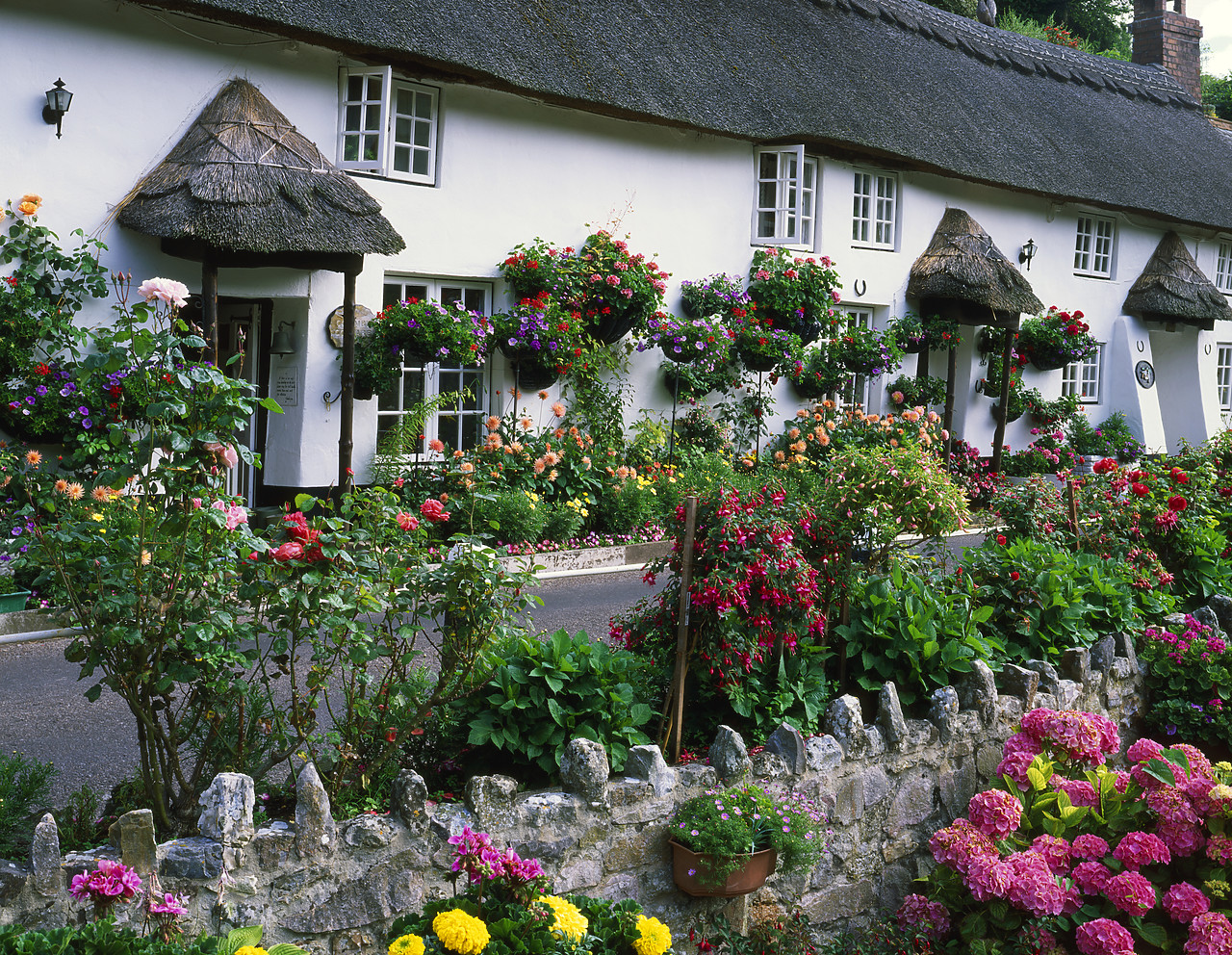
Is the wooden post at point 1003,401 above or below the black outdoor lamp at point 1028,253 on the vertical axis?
below

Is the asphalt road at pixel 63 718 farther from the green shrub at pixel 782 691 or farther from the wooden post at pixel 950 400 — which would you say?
the wooden post at pixel 950 400

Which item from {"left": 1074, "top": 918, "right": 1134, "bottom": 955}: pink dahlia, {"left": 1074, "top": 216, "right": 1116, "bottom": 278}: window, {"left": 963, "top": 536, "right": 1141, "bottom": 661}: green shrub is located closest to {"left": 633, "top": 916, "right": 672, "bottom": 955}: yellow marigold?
{"left": 1074, "top": 918, "right": 1134, "bottom": 955}: pink dahlia

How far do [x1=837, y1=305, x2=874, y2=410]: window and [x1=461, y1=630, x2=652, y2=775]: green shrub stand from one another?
1136 centimetres

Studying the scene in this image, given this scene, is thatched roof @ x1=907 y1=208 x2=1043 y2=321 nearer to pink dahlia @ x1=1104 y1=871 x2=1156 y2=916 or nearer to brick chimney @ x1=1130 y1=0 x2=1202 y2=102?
brick chimney @ x1=1130 y1=0 x2=1202 y2=102

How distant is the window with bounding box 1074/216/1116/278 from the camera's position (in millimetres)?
18922

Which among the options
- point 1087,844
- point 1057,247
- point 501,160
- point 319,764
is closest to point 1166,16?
point 1057,247

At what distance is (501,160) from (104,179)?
3.97 m

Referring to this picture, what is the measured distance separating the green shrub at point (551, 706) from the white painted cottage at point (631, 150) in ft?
20.9

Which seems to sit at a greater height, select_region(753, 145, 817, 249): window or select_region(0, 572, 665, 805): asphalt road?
select_region(753, 145, 817, 249): window

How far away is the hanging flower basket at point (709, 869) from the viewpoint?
3.90m

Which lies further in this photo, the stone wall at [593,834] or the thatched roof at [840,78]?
the thatched roof at [840,78]

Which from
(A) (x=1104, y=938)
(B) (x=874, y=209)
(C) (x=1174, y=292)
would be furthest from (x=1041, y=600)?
(C) (x=1174, y=292)

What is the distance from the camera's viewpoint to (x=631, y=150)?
12758 millimetres

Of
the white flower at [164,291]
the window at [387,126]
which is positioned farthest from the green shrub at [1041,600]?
the window at [387,126]
